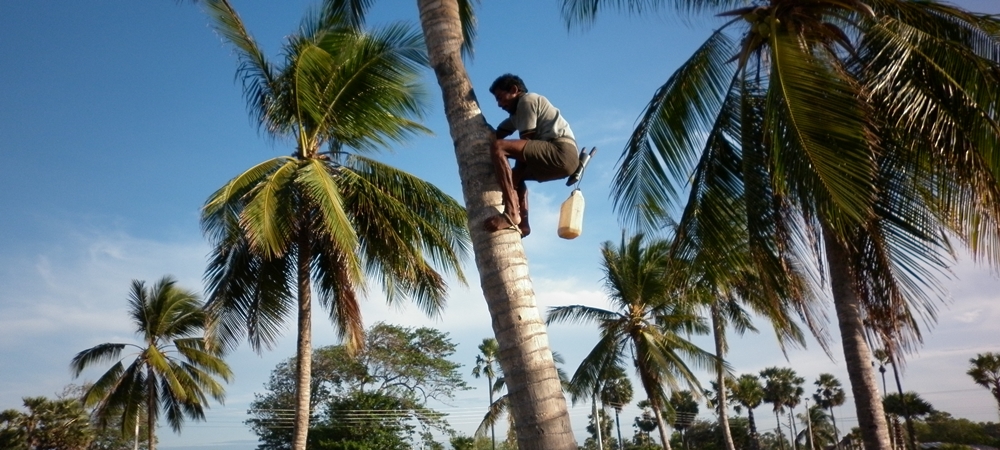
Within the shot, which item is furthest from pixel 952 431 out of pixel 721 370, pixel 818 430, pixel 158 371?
pixel 158 371

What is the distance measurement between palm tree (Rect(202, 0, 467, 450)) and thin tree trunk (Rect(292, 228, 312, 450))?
2 centimetres

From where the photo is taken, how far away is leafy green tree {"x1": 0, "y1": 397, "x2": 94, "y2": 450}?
2973 centimetres

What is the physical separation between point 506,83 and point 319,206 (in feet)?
25.8

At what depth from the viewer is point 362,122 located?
13.1m

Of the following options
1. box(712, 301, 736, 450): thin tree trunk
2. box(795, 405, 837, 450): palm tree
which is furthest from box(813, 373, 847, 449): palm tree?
box(712, 301, 736, 450): thin tree trunk

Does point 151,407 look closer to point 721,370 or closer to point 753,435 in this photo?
point 721,370

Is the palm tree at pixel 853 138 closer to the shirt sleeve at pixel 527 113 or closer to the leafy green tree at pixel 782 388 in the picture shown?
the shirt sleeve at pixel 527 113

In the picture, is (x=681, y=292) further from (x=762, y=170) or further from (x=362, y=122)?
(x=362, y=122)

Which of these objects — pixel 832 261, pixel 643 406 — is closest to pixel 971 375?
pixel 643 406

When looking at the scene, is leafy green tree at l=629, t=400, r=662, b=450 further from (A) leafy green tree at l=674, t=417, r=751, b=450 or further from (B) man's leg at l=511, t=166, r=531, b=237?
(B) man's leg at l=511, t=166, r=531, b=237

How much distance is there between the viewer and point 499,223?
4.17 m

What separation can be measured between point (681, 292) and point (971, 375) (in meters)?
33.5

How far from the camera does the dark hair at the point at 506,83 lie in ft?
16.0

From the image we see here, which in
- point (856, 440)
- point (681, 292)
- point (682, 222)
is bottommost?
point (856, 440)
